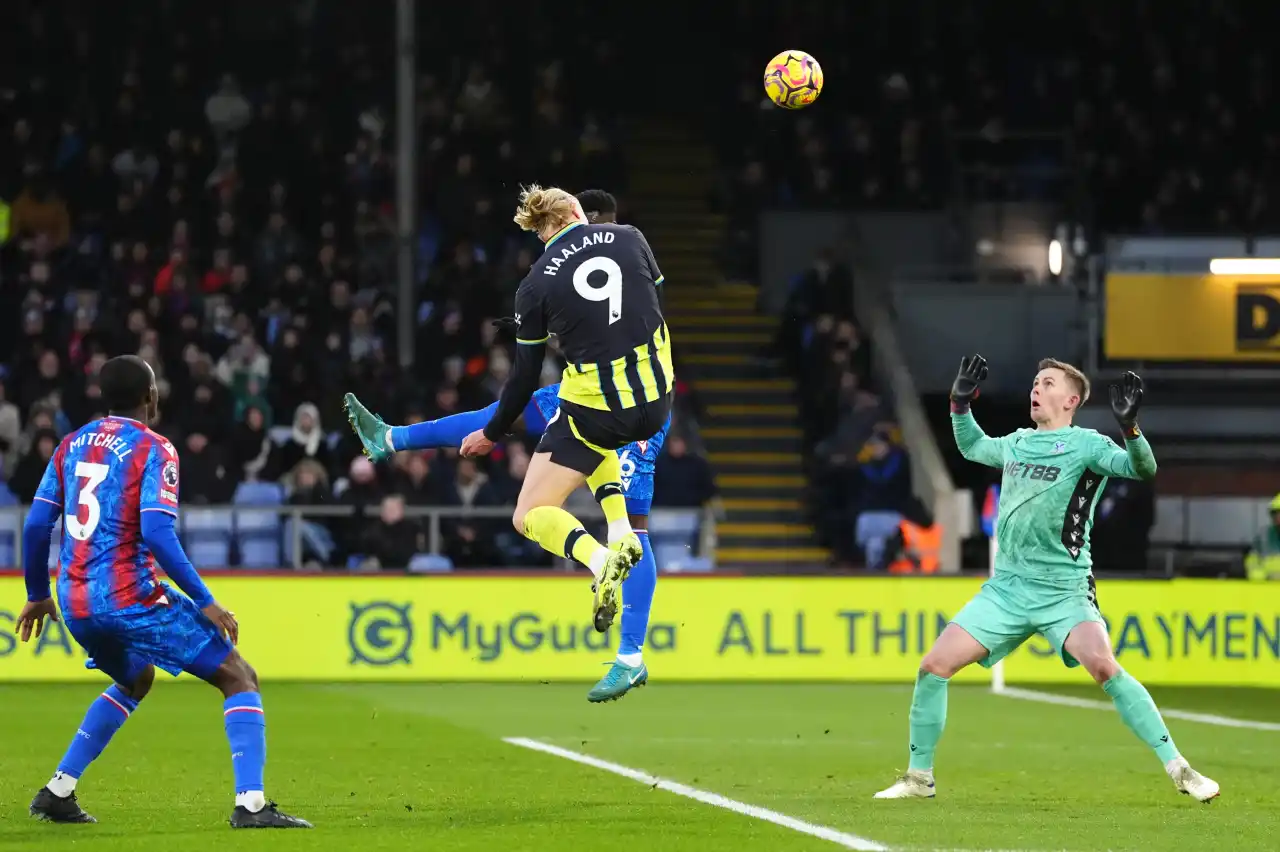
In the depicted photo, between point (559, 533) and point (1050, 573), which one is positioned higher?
point (559, 533)

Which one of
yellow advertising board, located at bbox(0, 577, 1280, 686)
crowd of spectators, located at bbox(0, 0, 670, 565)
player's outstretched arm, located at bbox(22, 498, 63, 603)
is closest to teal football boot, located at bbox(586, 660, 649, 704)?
player's outstretched arm, located at bbox(22, 498, 63, 603)

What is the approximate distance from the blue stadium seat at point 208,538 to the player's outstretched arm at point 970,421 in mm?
10303

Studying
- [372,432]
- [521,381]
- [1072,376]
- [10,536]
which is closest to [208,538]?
[10,536]

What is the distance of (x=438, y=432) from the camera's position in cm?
1066

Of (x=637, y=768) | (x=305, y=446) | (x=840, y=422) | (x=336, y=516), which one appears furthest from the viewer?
(x=840, y=422)

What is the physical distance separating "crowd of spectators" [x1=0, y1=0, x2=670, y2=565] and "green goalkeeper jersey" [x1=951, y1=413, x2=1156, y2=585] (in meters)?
10.1

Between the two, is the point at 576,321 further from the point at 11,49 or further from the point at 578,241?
the point at 11,49

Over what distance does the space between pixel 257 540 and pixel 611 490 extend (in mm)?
10101

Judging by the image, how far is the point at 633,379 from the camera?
970 cm

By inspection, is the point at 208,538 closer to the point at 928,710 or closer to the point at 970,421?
the point at 928,710

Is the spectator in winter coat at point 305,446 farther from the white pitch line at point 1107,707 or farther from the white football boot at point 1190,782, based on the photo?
the white football boot at point 1190,782

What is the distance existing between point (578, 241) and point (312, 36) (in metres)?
21.1

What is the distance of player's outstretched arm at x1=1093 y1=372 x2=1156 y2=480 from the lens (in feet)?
32.1

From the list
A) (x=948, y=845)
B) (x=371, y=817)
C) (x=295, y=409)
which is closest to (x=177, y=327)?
(x=295, y=409)
